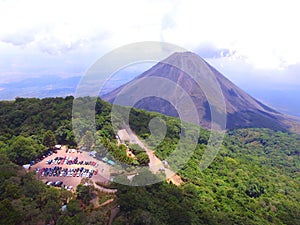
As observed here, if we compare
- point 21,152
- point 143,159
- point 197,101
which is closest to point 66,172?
point 21,152

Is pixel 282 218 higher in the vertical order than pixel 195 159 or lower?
lower

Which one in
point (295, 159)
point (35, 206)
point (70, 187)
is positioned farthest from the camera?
point (295, 159)

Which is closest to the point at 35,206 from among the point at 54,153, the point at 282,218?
the point at 54,153

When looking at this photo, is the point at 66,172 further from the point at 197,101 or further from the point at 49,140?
the point at 197,101

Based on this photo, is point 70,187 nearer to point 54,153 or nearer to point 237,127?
point 54,153

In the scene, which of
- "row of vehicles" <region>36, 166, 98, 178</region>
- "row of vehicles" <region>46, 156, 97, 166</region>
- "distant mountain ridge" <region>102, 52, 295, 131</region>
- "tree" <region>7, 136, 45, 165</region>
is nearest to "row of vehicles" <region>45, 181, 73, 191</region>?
"row of vehicles" <region>36, 166, 98, 178</region>

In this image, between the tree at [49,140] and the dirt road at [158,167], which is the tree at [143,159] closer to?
the dirt road at [158,167]

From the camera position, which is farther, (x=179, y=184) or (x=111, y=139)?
(x=111, y=139)
